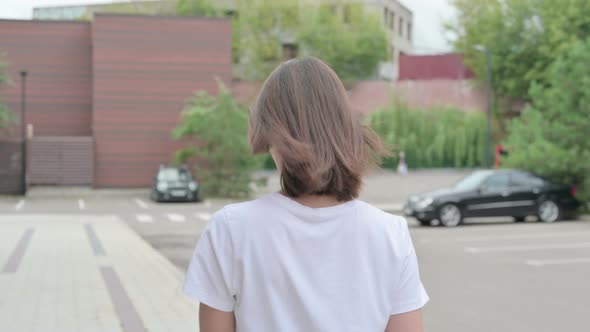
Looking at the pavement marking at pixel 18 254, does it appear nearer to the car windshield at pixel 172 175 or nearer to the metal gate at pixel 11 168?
the car windshield at pixel 172 175

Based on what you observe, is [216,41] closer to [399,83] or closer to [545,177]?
[399,83]

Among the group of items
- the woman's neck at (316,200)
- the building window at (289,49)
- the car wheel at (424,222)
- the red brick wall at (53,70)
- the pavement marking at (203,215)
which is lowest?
the pavement marking at (203,215)

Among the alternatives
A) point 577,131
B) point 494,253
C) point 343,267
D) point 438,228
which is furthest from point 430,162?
point 343,267

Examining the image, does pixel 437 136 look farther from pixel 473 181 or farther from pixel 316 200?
pixel 316 200

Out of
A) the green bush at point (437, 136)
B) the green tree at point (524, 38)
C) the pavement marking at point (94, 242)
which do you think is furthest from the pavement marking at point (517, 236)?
the green tree at point (524, 38)

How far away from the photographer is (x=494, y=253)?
1437 centimetres

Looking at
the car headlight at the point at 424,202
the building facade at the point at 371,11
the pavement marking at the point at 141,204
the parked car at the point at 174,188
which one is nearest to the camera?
the car headlight at the point at 424,202

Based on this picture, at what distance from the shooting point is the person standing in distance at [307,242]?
187 centimetres

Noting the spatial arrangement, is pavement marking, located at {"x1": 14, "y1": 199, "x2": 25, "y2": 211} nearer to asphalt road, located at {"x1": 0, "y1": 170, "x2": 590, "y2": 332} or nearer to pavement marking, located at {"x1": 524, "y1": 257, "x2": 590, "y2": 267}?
asphalt road, located at {"x1": 0, "y1": 170, "x2": 590, "y2": 332}

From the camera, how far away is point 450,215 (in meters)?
20.7

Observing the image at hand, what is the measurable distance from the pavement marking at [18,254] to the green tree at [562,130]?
15.1 metres

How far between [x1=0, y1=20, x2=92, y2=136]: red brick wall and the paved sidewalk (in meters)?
25.1

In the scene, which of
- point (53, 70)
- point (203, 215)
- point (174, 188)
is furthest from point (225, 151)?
point (53, 70)

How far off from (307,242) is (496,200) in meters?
19.9
